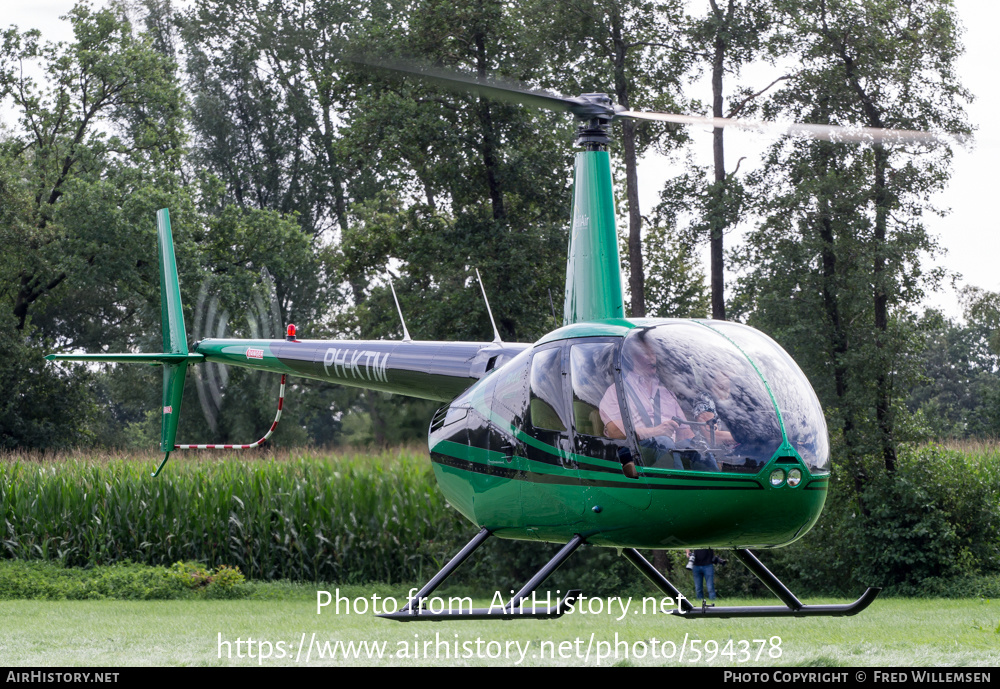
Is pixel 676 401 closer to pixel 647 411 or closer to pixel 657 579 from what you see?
pixel 647 411

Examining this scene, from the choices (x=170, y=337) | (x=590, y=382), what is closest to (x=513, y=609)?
(x=590, y=382)

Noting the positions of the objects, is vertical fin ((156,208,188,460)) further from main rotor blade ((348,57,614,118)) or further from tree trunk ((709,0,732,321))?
tree trunk ((709,0,732,321))

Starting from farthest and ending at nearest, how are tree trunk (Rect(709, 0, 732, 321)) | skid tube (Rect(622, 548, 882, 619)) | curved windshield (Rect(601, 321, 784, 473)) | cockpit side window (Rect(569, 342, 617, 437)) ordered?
tree trunk (Rect(709, 0, 732, 321)) < skid tube (Rect(622, 548, 882, 619)) < cockpit side window (Rect(569, 342, 617, 437)) < curved windshield (Rect(601, 321, 784, 473))

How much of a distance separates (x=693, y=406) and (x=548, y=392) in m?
0.97

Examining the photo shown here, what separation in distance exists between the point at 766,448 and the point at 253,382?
24855mm

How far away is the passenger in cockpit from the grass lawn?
6.04 m

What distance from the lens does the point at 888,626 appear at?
13430 mm

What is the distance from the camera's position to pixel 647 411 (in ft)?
18.0

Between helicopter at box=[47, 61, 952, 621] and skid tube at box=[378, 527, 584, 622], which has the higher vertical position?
helicopter at box=[47, 61, 952, 621]

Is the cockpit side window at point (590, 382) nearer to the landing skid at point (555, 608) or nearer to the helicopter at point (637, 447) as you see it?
the helicopter at point (637, 447)

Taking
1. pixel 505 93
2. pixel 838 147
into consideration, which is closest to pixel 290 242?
pixel 838 147

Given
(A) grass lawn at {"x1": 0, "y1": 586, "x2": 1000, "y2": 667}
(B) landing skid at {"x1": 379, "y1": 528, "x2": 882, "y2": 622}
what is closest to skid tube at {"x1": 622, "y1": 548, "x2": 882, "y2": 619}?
(B) landing skid at {"x1": 379, "y1": 528, "x2": 882, "y2": 622}

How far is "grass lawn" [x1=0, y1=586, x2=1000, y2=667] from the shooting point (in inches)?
442

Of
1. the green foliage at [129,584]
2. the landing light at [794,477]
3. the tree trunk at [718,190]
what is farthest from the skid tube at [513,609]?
the tree trunk at [718,190]
